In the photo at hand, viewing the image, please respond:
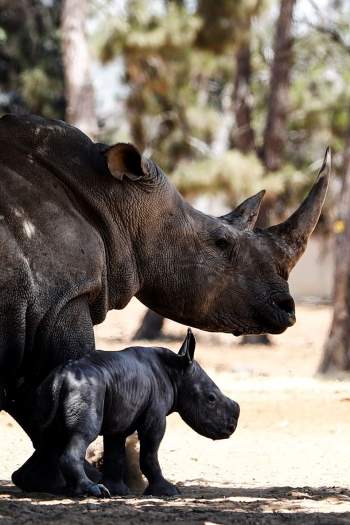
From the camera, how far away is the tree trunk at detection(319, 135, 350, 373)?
50.6ft

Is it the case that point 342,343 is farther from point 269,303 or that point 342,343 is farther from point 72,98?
point 269,303

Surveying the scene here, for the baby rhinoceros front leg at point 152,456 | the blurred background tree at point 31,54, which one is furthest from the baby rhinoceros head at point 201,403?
the blurred background tree at point 31,54

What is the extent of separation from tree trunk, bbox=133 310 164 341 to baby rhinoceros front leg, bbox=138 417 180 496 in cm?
→ 1618

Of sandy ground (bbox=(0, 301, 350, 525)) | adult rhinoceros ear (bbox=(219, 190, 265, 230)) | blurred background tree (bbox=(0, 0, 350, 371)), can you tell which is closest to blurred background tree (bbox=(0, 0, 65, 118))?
blurred background tree (bbox=(0, 0, 350, 371))

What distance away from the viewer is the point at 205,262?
6637 millimetres

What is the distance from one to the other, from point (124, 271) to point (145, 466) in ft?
3.46

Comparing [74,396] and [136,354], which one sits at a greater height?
[136,354]

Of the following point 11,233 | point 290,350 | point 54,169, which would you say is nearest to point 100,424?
point 11,233

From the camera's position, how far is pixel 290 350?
2183cm

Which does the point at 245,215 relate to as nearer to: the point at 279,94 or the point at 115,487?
the point at 115,487

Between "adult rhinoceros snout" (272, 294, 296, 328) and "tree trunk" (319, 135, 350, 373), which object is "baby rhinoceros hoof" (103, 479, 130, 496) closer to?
"adult rhinoceros snout" (272, 294, 296, 328)

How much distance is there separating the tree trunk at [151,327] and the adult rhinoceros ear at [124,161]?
15854 millimetres

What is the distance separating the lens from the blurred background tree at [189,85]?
19938 millimetres

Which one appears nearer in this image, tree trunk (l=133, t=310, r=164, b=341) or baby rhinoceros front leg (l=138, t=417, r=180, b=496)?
baby rhinoceros front leg (l=138, t=417, r=180, b=496)
